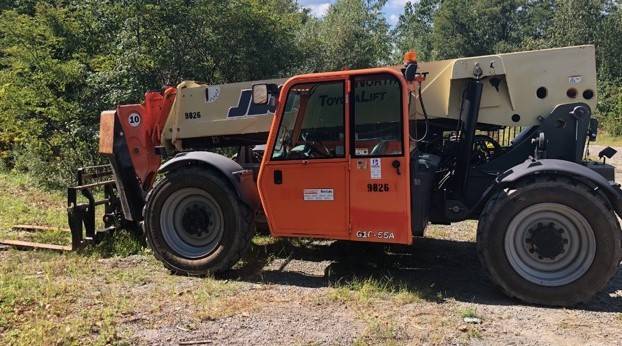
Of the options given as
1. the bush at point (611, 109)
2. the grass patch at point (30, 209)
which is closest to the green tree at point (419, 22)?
the bush at point (611, 109)

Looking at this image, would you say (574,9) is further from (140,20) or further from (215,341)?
(215,341)

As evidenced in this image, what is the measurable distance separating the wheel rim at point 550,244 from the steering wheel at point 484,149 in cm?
129

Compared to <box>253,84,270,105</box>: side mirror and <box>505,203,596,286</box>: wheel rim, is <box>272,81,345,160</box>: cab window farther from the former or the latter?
<box>505,203,596,286</box>: wheel rim

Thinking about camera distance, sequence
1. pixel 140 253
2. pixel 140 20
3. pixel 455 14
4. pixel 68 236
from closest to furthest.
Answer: pixel 140 253
pixel 68 236
pixel 140 20
pixel 455 14

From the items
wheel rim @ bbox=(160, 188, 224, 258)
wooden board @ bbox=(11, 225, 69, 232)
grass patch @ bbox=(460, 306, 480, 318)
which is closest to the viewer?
grass patch @ bbox=(460, 306, 480, 318)

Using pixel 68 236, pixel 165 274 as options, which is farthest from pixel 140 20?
pixel 165 274

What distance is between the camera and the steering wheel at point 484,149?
21.1ft

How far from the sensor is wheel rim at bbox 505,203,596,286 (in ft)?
16.8

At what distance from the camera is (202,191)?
6211 millimetres

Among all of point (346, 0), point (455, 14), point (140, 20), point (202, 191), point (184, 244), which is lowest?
point (184, 244)

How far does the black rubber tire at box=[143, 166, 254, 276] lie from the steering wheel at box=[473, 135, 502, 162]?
2632mm

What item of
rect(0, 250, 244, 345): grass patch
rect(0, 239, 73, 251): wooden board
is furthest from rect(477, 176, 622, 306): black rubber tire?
rect(0, 239, 73, 251): wooden board

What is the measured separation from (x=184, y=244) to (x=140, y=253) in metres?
1.06

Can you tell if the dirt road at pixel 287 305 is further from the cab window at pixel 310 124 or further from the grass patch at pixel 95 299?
the cab window at pixel 310 124
